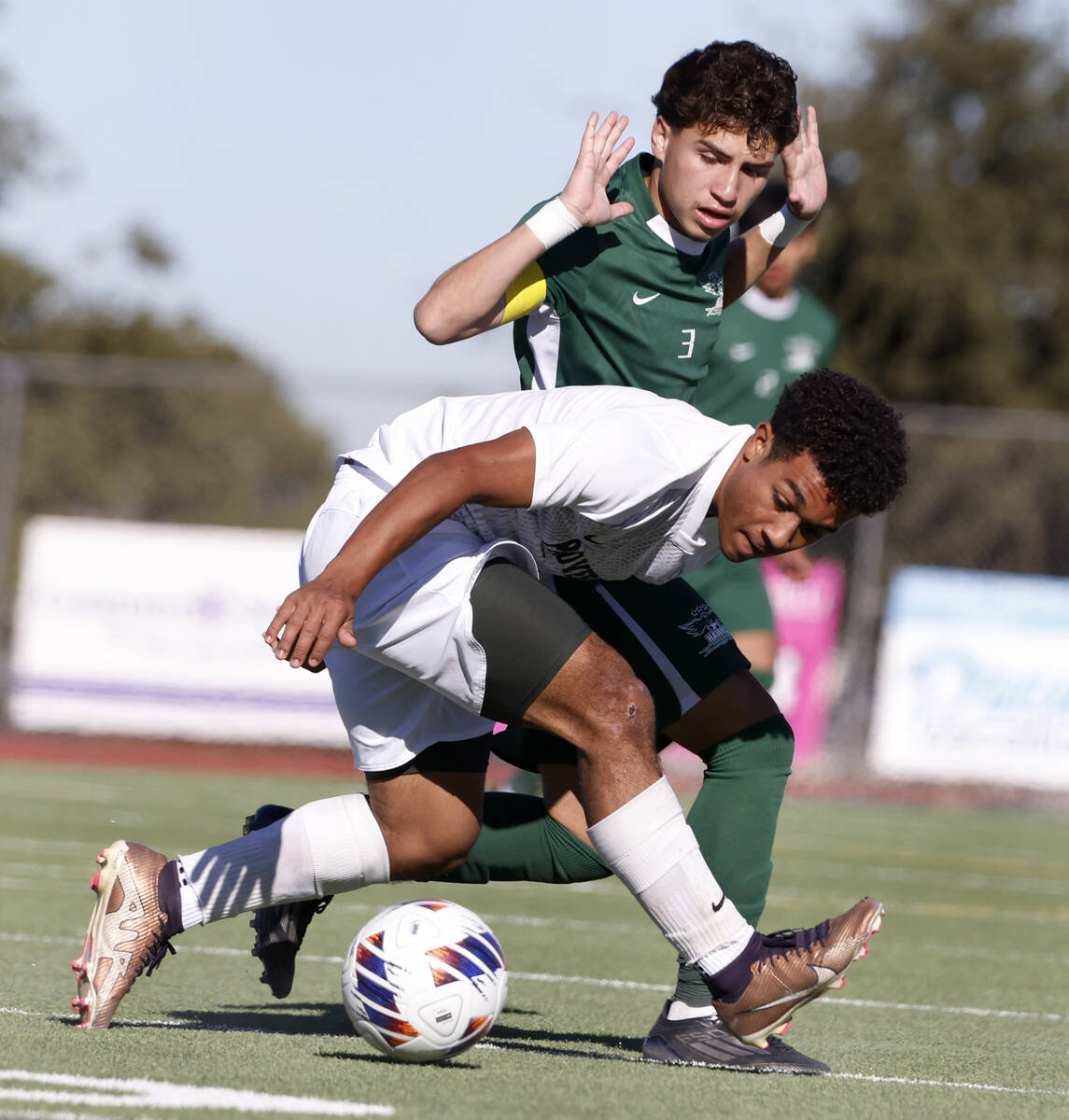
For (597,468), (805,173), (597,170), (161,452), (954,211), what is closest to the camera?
(597,468)

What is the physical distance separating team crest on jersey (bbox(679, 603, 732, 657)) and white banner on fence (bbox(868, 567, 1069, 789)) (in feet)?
33.4

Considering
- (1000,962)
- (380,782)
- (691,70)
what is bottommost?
(1000,962)

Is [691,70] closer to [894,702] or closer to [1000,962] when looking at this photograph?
[1000,962]

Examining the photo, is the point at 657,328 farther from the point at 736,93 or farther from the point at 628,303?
the point at 736,93

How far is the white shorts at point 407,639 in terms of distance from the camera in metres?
3.73

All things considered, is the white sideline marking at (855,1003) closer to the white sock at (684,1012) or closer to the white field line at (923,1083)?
the white sock at (684,1012)

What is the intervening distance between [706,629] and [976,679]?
33.9 ft

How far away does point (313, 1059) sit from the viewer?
3.60 m

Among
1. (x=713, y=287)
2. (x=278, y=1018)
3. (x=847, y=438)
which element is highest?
(x=713, y=287)

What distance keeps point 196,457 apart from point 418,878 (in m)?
13.5

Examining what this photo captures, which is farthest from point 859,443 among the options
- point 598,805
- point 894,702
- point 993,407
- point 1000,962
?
point 993,407

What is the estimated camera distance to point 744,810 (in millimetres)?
4230

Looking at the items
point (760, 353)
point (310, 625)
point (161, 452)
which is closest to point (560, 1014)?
point (310, 625)

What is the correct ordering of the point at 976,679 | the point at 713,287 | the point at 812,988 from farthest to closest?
the point at 976,679, the point at 713,287, the point at 812,988
